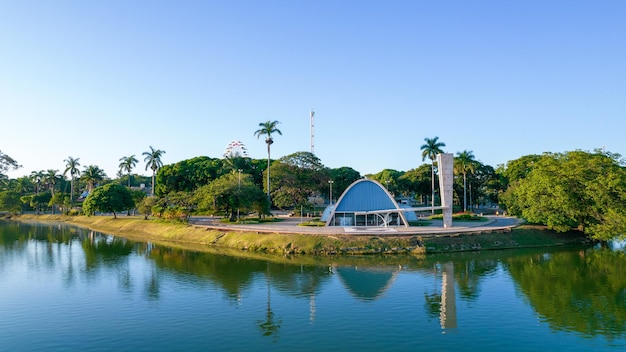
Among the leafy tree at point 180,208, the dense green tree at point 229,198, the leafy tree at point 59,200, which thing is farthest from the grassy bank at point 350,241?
the leafy tree at point 59,200

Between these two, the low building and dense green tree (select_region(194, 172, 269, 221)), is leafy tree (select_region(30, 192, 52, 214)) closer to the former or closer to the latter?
dense green tree (select_region(194, 172, 269, 221))

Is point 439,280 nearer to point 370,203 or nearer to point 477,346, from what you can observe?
point 477,346

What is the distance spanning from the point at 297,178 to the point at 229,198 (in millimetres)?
28223

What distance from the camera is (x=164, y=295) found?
31938mm

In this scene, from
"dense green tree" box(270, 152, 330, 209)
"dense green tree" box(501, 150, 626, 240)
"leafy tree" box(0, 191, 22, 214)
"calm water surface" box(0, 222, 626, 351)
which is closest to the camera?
"calm water surface" box(0, 222, 626, 351)

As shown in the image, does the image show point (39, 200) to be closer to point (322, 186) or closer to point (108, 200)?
point (108, 200)

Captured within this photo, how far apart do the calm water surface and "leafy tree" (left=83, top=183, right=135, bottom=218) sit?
40.9 m

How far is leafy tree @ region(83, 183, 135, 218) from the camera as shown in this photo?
8850 centimetres

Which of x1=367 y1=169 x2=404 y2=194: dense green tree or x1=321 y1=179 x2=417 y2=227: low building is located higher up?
x1=367 y1=169 x2=404 y2=194: dense green tree

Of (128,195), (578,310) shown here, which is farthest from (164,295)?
(128,195)

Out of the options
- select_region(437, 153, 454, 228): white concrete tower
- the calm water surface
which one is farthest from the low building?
the calm water surface

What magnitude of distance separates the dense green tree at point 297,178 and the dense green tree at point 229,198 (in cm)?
1537

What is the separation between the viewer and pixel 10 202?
408 ft

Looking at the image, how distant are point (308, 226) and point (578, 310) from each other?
41972 mm
